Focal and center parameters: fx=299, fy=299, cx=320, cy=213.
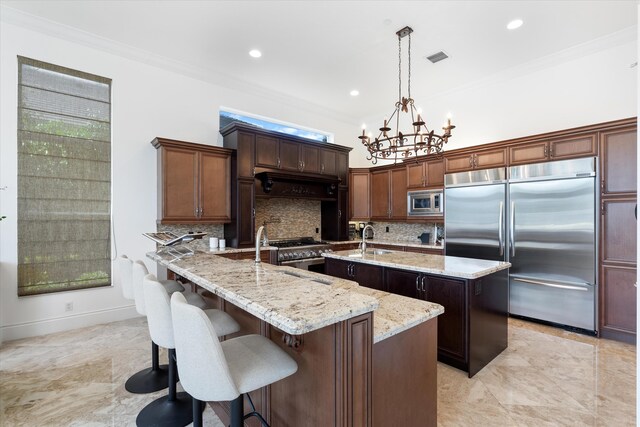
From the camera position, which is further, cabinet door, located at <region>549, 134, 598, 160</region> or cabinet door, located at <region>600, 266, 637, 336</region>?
cabinet door, located at <region>549, 134, 598, 160</region>

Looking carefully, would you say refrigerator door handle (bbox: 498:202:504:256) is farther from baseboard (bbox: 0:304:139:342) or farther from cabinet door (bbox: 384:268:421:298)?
baseboard (bbox: 0:304:139:342)

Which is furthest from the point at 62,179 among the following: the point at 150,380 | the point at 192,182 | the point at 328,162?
the point at 328,162

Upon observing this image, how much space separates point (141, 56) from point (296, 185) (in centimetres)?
285

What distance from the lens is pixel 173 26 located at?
138 inches

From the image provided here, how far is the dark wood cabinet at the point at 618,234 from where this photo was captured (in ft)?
10.5

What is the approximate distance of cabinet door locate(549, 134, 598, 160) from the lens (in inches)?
136

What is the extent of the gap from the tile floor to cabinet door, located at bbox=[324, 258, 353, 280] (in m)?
1.38

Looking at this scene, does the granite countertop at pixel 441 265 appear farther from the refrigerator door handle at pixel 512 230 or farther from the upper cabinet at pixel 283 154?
the upper cabinet at pixel 283 154

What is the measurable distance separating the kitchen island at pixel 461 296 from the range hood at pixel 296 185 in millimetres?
2325

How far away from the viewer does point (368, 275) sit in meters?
3.31

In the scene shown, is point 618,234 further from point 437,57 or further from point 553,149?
point 437,57

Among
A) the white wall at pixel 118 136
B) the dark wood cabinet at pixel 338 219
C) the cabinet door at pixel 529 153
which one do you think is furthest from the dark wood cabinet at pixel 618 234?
the white wall at pixel 118 136

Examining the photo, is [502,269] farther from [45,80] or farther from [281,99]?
[45,80]

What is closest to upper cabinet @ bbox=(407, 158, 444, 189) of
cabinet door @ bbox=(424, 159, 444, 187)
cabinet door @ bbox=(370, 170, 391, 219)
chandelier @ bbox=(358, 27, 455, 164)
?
cabinet door @ bbox=(424, 159, 444, 187)
